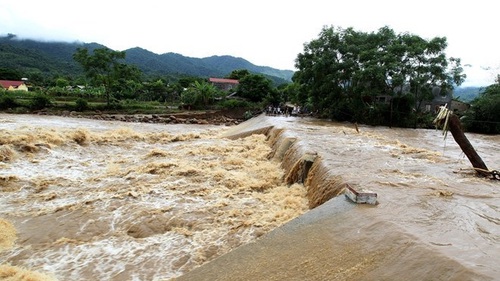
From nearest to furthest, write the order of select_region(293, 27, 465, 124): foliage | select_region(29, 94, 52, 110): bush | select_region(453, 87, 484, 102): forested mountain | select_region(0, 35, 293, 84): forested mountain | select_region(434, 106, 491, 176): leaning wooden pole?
select_region(434, 106, 491, 176): leaning wooden pole < select_region(293, 27, 465, 124): foliage < select_region(453, 87, 484, 102): forested mountain < select_region(29, 94, 52, 110): bush < select_region(0, 35, 293, 84): forested mountain

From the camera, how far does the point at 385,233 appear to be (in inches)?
151

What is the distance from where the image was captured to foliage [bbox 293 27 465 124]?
20.9 meters

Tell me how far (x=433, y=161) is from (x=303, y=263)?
23.2ft

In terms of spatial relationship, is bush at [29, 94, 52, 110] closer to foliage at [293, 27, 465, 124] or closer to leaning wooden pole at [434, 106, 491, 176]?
foliage at [293, 27, 465, 124]

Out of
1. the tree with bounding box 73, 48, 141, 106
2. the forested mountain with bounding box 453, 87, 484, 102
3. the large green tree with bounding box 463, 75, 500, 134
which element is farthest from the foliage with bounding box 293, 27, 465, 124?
the tree with bounding box 73, 48, 141, 106

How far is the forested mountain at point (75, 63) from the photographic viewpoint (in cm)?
7088

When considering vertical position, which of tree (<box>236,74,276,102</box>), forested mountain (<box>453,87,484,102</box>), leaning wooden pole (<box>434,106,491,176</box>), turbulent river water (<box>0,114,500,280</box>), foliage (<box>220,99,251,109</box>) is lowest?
turbulent river water (<box>0,114,500,280</box>)

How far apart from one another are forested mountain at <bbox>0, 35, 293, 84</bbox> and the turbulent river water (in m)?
52.9

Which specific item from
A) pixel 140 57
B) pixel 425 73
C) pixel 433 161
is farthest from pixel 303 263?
pixel 140 57

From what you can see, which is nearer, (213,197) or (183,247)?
(183,247)

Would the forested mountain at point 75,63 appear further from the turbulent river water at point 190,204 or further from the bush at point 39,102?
the turbulent river water at point 190,204

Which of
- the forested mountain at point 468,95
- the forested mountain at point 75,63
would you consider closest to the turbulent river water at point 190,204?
the forested mountain at point 468,95

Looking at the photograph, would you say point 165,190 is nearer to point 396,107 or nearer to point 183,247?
point 183,247

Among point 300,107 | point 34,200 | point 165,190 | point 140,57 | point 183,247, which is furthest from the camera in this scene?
point 140,57
